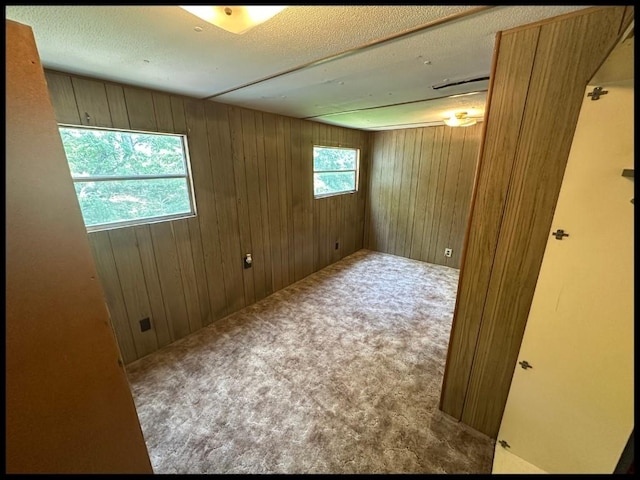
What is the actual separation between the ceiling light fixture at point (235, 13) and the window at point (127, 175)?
4.78 feet

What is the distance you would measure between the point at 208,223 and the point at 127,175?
773 mm

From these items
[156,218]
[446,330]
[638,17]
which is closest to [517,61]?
[638,17]

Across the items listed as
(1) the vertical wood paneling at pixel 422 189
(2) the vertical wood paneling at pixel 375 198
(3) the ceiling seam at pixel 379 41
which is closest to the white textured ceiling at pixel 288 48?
(3) the ceiling seam at pixel 379 41

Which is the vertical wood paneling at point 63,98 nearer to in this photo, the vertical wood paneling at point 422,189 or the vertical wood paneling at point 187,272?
the vertical wood paneling at point 187,272

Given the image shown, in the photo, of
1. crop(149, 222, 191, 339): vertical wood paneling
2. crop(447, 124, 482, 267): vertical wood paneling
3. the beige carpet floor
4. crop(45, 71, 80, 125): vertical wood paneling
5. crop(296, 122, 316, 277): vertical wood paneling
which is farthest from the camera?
crop(447, 124, 482, 267): vertical wood paneling

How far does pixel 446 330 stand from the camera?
257 centimetres

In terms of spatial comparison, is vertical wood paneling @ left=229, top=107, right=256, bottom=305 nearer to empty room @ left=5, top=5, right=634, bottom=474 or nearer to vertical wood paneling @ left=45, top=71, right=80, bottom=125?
empty room @ left=5, top=5, right=634, bottom=474

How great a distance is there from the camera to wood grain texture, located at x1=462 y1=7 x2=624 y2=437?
99 cm

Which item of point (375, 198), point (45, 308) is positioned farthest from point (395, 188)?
point (45, 308)

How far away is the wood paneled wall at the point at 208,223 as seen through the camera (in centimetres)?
191

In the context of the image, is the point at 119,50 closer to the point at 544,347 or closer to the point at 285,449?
the point at 285,449

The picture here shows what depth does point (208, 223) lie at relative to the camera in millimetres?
2533

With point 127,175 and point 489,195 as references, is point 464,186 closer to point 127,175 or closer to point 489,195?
point 489,195

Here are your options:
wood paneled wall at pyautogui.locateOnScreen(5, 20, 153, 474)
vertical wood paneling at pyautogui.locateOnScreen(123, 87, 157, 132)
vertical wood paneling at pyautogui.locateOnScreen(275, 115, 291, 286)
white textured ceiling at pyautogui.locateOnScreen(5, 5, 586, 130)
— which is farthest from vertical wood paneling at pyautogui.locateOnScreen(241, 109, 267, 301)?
wood paneled wall at pyautogui.locateOnScreen(5, 20, 153, 474)
